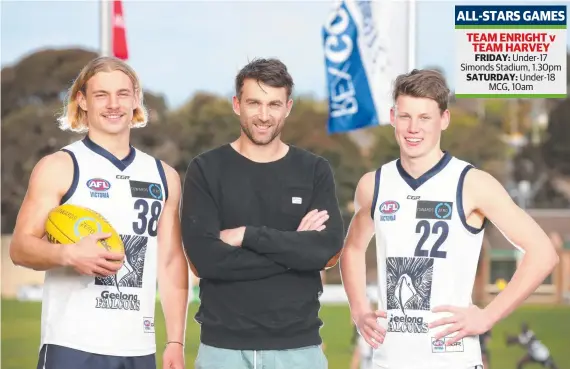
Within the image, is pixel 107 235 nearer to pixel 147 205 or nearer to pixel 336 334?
pixel 147 205

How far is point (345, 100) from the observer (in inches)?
352

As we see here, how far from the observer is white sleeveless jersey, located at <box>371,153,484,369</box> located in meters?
4.97

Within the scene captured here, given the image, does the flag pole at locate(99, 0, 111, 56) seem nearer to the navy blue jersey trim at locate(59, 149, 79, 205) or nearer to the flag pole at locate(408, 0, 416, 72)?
the flag pole at locate(408, 0, 416, 72)

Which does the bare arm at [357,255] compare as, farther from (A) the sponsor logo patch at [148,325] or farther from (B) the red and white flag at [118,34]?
(B) the red and white flag at [118,34]

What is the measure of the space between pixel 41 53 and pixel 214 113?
864 cm

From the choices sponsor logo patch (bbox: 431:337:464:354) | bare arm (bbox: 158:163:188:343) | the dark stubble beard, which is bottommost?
sponsor logo patch (bbox: 431:337:464:354)

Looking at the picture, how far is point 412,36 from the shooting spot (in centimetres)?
889

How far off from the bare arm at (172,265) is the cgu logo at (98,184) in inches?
12.3

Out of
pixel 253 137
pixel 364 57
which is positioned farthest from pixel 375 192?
pixel 364 57

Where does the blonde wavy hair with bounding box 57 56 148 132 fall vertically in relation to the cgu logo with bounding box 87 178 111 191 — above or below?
above

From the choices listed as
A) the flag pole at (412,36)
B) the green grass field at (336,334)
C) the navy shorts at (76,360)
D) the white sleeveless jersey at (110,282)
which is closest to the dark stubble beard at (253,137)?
the white sleeveless jersey at (110,282)

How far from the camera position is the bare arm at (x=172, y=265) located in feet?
16.8

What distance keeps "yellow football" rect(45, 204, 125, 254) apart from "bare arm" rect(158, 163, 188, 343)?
338mm

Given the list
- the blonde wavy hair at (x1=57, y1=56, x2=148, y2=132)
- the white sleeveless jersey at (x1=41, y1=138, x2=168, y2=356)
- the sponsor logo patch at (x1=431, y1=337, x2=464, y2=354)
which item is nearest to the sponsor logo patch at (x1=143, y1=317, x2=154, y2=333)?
the white sleeveless jersey at (x1=41, y1=138, x2=168, y2=356)
